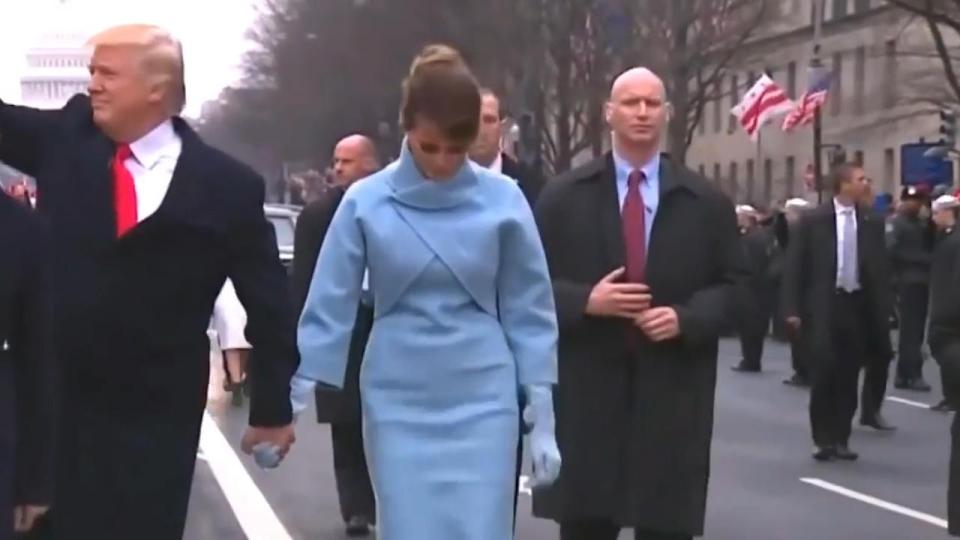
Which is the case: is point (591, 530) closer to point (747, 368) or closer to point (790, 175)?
point (747, 368)

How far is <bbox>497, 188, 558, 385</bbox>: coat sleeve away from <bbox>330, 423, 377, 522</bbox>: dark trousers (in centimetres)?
481

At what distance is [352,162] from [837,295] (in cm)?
510

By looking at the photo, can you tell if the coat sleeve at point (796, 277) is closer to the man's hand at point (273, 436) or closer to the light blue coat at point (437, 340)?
the light blue coat at point (437, 340)

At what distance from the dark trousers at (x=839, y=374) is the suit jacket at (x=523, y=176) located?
5.27 m

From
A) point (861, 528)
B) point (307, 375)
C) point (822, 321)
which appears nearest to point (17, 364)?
point (307, 375)

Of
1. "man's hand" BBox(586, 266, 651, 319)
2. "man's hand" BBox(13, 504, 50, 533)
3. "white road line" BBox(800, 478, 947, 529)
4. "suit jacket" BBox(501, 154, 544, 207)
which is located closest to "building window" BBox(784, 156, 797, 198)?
"white road line" BBox(800, 478, 947, 529)

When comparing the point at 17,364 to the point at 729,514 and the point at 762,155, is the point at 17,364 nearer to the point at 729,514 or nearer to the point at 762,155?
the point at 729,514

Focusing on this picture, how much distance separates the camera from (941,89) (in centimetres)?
4909

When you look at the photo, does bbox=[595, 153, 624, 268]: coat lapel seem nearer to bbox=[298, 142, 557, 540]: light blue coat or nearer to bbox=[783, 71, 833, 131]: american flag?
bbox=[298, 142, 557, 540]: light blue coat

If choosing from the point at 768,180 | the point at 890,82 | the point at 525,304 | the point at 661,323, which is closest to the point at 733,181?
the point at 768,180

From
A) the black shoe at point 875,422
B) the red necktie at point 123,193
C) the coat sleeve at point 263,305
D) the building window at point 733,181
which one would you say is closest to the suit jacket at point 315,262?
the coat sleeve at point 263,305

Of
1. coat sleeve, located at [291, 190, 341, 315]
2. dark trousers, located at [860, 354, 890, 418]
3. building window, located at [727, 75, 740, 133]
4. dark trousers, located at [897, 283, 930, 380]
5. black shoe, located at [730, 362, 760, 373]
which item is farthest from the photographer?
building window, located at [727, 75, 740, 133]

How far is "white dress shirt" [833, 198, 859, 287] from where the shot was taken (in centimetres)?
1521

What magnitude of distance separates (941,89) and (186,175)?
4444cm
